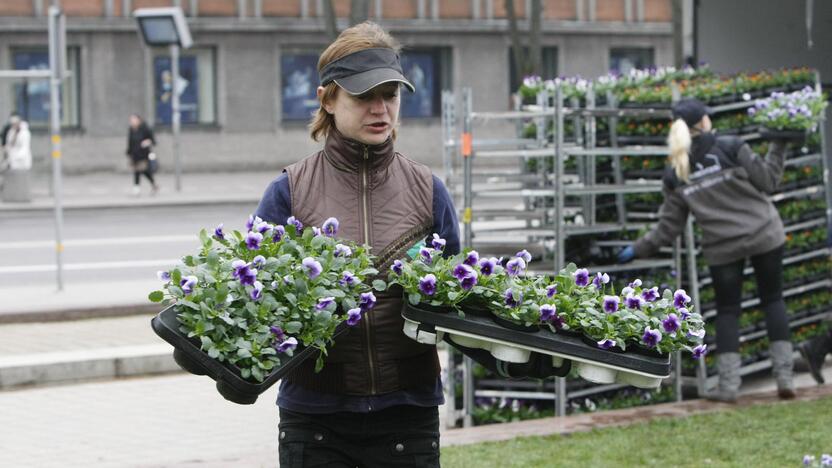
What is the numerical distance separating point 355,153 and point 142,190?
1089 inches

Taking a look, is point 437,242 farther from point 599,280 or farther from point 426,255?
point 599,280

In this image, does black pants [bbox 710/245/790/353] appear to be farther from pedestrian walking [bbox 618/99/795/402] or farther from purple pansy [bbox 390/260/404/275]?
purple pansy [bbox 390/260/404/275]

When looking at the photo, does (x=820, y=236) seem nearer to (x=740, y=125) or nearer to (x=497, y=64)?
(x=740, y=125)

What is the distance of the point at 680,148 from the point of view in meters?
8.47

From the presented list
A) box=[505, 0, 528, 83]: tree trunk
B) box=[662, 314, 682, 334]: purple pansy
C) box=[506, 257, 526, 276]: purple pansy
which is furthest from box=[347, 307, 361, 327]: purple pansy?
box=[505, 0, 528, 83]: tree trunk

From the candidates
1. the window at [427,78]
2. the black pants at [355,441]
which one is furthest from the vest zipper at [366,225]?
the window at [427,78]

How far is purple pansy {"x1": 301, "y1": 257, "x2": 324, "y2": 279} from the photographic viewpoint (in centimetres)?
354

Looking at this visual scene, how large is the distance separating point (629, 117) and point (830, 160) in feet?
8.71

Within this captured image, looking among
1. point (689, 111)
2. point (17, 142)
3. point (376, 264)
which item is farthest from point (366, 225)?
point (17, 142)

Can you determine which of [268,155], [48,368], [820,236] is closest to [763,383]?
[820,236]

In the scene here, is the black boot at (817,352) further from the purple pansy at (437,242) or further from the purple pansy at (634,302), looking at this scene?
the purple pansy at (437,242)

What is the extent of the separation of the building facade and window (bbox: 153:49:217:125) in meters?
0.04

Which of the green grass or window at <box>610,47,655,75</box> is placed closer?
the green grass

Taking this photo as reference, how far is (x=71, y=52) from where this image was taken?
35.9 meters
